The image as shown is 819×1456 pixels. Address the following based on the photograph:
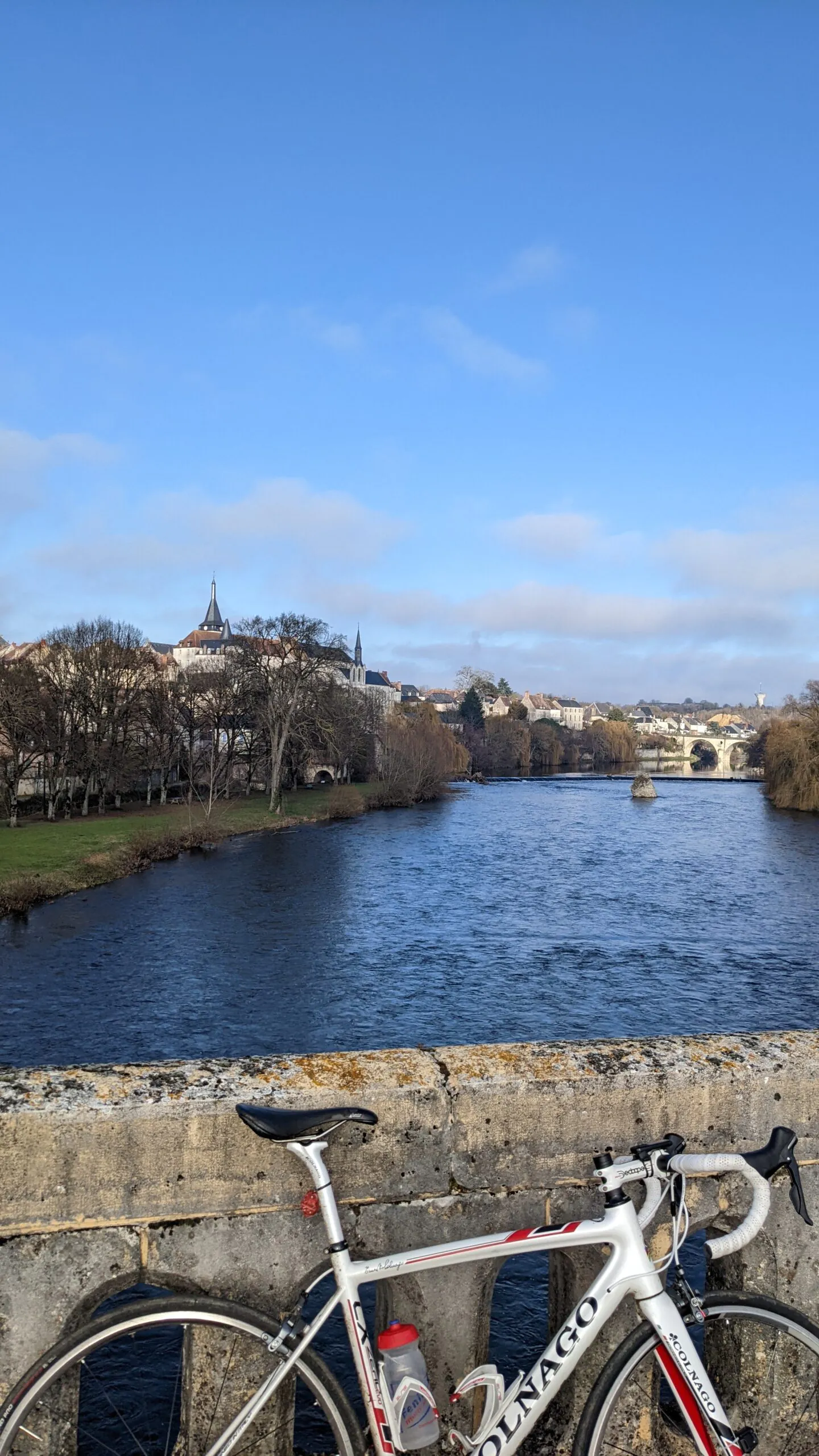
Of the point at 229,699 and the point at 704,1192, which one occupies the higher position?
the point at 229,699

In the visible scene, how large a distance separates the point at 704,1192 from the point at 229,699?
65.5m

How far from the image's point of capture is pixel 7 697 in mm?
47719

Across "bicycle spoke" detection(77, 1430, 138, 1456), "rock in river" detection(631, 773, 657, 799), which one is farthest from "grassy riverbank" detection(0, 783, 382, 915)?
"bicycle spoke" detection(77, 1430, 138, 1456)

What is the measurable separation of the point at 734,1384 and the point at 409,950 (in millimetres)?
25731

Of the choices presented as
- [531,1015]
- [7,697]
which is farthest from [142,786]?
[531,1015]

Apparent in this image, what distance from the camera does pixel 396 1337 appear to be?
103 inches

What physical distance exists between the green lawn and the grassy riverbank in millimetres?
45

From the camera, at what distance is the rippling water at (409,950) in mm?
20859

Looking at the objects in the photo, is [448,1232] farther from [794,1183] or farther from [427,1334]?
[794,1183]

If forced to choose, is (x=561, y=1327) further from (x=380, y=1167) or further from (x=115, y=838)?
(x=115, y=838)

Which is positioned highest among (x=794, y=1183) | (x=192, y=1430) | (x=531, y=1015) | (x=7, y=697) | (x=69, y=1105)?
(x=7, y=697)

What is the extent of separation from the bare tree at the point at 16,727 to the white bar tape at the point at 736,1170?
47.0 metres

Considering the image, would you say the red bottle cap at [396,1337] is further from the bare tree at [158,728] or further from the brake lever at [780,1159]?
the bare tree at [158,728]

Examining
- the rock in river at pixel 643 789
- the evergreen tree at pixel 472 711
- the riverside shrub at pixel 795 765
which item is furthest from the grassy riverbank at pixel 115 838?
the evergreen tree at pixel 472 711
